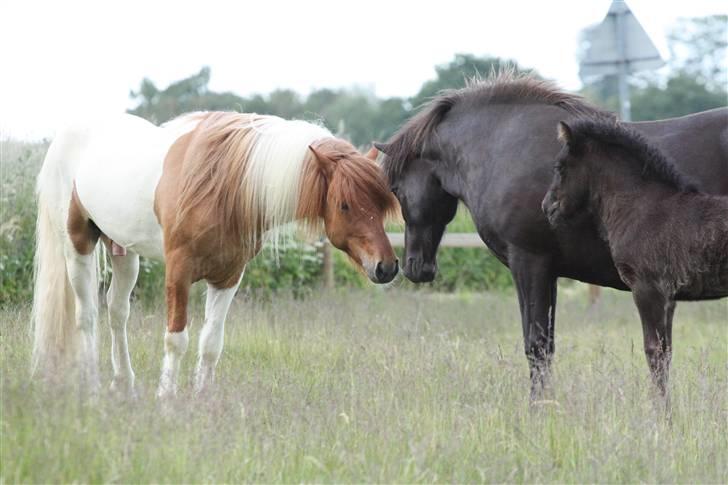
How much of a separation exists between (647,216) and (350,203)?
5.24 ft

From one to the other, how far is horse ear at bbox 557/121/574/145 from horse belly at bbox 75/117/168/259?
7.70 feet

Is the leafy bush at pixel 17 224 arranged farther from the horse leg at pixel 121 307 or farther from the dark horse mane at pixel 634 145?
the dark horse mane at pixel 634 145

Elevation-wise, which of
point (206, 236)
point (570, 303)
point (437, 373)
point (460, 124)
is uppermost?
point (460, 124)

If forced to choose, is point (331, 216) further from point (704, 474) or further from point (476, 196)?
point (704, 474)

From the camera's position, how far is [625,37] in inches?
452

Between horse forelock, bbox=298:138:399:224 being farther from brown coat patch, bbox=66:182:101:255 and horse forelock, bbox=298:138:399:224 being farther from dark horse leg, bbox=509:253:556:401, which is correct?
brown coat patch, bbox=66:182:101:255

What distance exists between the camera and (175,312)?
6.19 meters

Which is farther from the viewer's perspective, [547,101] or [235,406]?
[547,101]

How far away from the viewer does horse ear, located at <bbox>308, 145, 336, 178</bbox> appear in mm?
5991

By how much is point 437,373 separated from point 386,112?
140 ft

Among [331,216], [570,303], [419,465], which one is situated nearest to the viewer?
[419,465]

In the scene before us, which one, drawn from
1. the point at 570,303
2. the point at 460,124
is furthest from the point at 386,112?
the point at 460,124

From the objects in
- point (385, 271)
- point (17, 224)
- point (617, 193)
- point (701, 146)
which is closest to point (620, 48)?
point (701, 146)

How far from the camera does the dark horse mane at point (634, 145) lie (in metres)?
5.66
